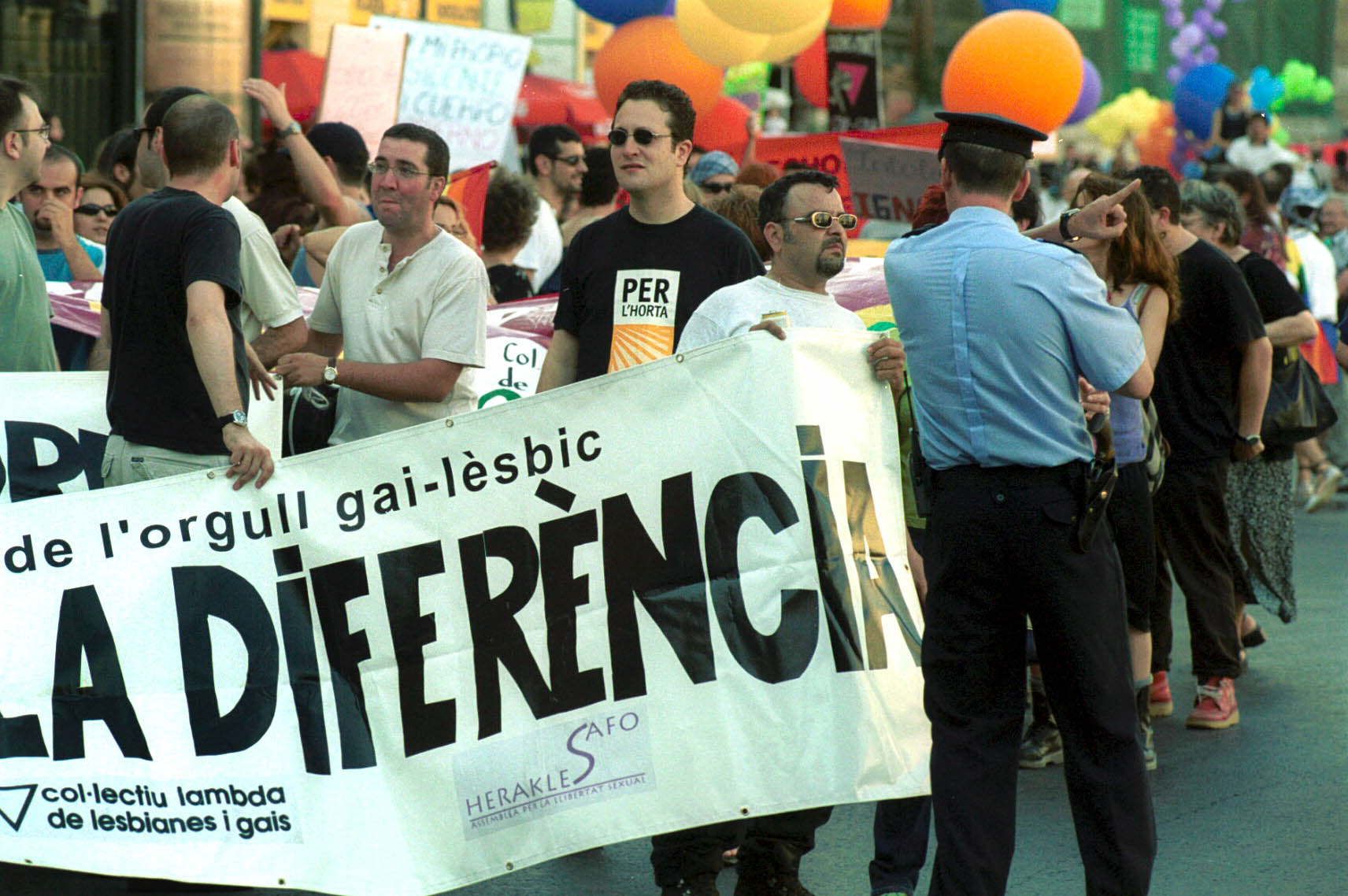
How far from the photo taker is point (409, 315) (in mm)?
5504

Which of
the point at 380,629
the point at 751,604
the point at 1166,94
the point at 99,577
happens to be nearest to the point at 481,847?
the point at 380,629

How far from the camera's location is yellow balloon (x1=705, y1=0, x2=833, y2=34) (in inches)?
457

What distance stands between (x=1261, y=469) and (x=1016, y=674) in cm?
394

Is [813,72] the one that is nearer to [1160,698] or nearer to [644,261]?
[1160,698]

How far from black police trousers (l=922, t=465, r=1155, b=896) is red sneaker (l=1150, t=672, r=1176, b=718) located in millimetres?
3013

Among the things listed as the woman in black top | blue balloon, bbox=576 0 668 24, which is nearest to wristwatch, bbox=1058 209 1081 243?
blue balloon, bbox=576 0 668 24

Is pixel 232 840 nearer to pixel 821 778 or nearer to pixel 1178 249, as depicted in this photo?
pixel 821 778

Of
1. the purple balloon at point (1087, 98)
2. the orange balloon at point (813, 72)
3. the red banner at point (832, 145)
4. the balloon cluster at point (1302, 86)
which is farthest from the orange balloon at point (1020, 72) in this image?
the balloon cluster at point (1302, 86)

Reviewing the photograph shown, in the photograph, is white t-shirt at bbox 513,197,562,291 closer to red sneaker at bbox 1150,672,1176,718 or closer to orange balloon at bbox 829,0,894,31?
red sneaker at bbox 1150,672,1176,718

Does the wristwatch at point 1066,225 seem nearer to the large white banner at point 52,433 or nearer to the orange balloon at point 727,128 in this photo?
the large white banner at point 52,433

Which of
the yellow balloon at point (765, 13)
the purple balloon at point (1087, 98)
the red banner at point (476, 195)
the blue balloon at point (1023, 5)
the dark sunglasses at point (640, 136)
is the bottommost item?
the red banner at point (476, 195)

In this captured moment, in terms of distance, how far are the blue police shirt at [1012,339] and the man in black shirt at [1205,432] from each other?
283 cm

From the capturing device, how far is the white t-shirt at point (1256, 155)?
1897 centimetres

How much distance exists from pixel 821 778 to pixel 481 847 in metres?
0.87
